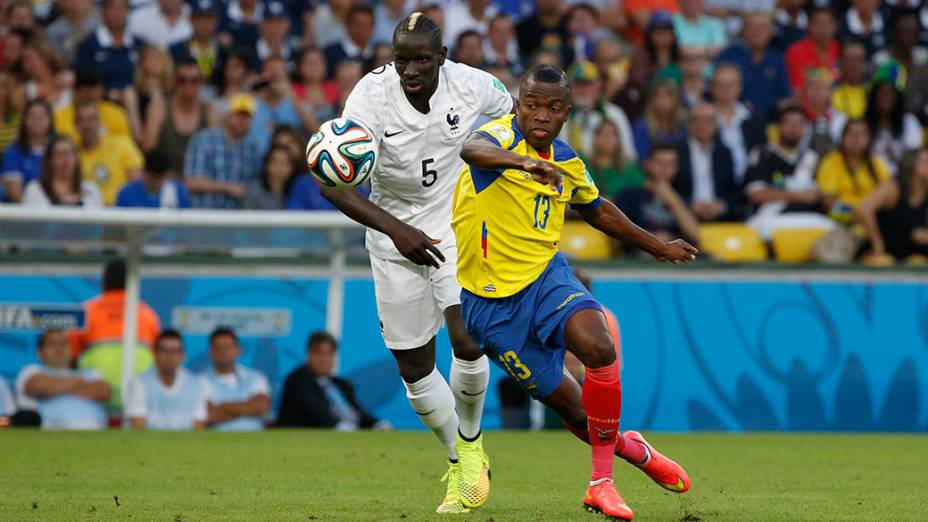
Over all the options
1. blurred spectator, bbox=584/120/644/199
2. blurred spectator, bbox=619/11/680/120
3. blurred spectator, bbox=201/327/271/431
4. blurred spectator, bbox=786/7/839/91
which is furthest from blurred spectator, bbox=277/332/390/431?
blurred spectator, bbox=786/7/839/91

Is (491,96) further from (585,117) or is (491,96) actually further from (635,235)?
(585,117)

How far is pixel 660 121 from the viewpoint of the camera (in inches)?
669

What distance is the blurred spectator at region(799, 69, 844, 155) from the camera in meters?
17.1

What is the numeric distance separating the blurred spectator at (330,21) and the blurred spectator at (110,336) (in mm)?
4335

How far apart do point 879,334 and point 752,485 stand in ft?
23.0

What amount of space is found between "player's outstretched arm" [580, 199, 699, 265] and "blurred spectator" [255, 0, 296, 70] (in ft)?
33.2

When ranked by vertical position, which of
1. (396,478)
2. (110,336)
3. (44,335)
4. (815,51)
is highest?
(815,51)

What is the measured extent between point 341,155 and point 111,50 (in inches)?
380

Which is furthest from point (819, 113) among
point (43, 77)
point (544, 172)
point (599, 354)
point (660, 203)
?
point (544, 172)

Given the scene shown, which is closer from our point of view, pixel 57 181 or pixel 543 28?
pixel 57 181

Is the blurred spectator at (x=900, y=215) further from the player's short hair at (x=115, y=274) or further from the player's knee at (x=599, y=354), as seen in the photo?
the player's knee at (x=599, y=354)

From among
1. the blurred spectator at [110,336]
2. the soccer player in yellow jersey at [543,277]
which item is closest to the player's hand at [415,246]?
the soccer player in yellow jersey at [543,277]

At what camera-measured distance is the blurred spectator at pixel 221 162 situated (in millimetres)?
15367

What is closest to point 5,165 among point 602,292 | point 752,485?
point 602,292
